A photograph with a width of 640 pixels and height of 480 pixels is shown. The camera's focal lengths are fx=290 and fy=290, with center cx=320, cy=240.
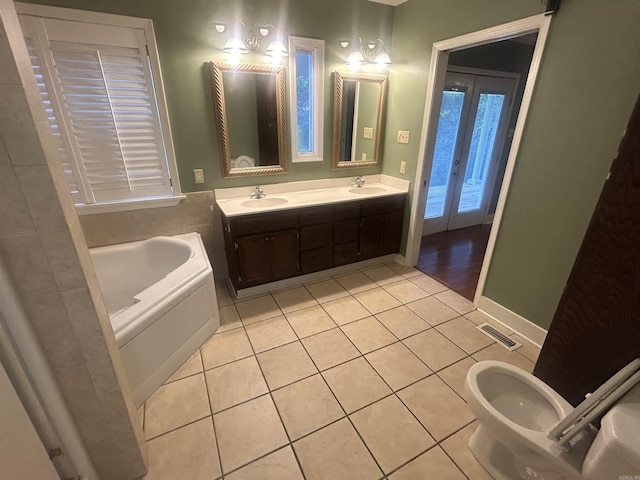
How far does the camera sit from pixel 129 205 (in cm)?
229

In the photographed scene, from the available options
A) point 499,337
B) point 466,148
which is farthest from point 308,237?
point 466,148

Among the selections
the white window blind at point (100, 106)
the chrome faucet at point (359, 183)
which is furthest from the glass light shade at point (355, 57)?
the white window blind at point (100, 106)

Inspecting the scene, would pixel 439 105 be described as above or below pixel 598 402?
above

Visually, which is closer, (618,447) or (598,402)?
(618,447)

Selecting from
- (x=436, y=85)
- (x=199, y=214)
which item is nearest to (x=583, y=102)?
(x=436, y=85)

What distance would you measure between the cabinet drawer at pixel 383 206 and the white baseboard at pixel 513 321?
1.16 m

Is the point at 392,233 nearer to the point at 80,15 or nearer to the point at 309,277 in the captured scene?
the point at 309,277

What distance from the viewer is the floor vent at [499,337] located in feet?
6.81

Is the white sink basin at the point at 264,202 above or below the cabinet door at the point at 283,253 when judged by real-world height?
above

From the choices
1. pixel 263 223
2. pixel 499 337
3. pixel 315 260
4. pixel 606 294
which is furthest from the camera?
pixel 315 260

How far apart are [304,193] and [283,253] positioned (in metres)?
0.67

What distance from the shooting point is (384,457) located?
1.39 m

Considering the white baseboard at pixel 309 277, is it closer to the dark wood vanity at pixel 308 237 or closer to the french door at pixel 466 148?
the dark wood vanity at pixel 308 237

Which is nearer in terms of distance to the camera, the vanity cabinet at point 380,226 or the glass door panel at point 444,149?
the vanity cabinet at point 380,226
